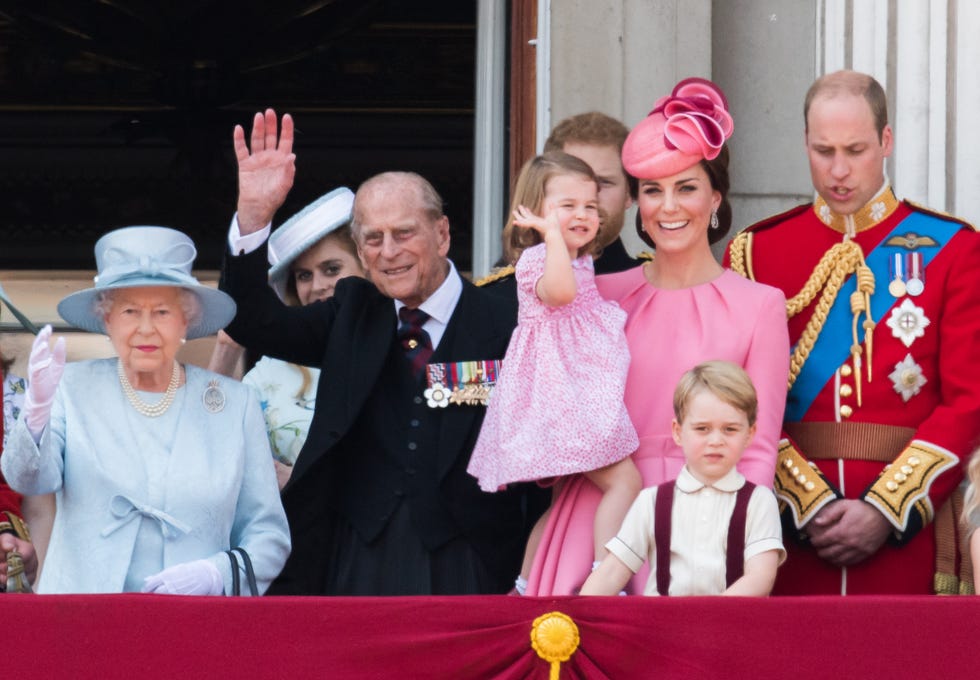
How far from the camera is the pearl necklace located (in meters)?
4.39

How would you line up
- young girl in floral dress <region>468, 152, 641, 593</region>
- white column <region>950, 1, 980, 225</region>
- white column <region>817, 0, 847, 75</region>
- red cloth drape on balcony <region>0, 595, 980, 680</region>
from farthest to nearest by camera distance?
white column <region>817, 0, 847, 75</region> → white column <region>950, 1, 980, 225</region> → young girl in floral dress <region>468, 152, 641, 593</region> → red cloth drape on balcony <region>0, 595, 980, 680</region>

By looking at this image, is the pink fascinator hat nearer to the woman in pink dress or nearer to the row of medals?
the woman in pink dress

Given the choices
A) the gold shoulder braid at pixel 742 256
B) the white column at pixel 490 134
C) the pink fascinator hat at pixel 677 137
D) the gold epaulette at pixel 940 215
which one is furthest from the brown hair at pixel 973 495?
the white column at pixel 490 134

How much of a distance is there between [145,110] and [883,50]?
5482 millimetres

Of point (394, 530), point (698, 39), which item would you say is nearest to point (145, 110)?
point (698, 39)

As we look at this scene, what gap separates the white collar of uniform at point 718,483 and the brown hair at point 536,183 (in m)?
0.67

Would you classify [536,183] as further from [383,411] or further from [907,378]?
[907,378]

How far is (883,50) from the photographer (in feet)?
19.3

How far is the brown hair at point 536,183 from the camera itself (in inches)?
181

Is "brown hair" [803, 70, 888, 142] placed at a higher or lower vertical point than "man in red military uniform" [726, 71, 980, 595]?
higher

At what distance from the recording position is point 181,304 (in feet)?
14.7

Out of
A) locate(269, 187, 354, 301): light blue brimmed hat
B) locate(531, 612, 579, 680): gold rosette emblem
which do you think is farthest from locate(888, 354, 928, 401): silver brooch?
locate(269, 187, 354, 301): light blue brimmed hat

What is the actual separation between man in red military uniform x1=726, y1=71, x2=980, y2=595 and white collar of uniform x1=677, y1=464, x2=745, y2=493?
14.1 inches

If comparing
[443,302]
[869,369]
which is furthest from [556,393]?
[869,369]
